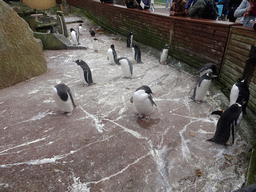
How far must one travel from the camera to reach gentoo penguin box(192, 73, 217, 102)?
3.46m

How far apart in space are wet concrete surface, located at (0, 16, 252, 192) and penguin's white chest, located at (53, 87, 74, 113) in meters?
0.15

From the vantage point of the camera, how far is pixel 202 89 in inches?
140

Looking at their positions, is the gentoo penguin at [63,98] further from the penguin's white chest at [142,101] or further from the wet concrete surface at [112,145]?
the penguin's white chest at [142,101]

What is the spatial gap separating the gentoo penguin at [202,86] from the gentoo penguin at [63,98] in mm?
2752

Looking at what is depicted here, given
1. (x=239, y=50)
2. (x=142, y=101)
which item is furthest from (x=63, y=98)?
(x=239, y=50)

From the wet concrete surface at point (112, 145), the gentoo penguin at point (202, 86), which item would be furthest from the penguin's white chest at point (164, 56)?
the gentoo penguin at point (202, 86)

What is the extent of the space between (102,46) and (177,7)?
4.09 m

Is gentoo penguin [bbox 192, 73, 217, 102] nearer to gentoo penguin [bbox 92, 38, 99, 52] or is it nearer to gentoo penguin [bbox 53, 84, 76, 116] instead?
gentoo penguin [bbox 53, 84, 76, 116]

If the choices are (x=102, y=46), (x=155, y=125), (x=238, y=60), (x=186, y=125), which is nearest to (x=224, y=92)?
(x=238, y=60)

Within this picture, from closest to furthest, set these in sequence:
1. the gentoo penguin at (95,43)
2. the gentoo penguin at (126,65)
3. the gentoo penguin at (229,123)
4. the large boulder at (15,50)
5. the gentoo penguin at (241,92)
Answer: the gentoo penguin at (229,123) < the gentoo penguin at (241,92) < the large boulder at (15,50) < the gentoo penguin at (126,65) < the gentoo penguin at (95,43)

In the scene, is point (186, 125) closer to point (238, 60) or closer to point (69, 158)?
point (238, 60)

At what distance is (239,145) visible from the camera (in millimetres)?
2559

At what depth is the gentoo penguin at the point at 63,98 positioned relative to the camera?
10.2ft

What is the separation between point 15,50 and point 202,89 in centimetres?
506
